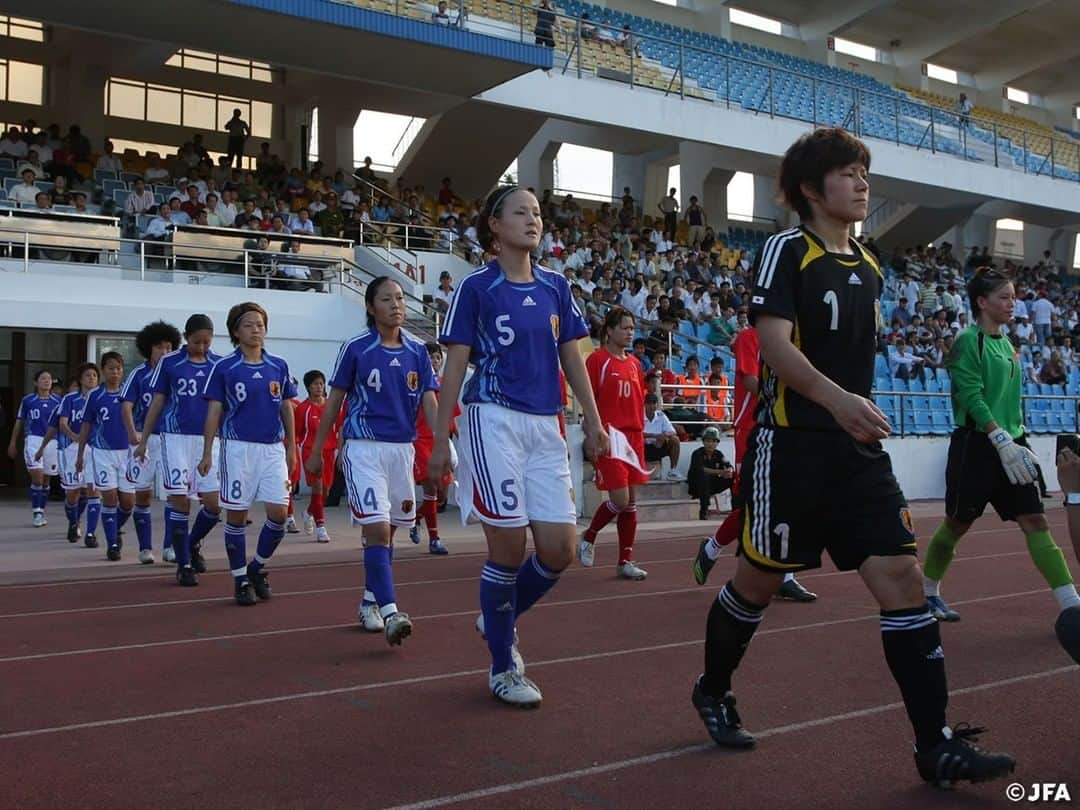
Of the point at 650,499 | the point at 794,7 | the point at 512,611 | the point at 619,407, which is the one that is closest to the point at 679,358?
the point at 650,499

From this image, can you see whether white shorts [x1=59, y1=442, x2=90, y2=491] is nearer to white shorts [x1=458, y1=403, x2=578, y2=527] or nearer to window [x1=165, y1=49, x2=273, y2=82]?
white shorts [x1=458, y1=403, x2=578, y2=527]

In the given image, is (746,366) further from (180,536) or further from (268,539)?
(180,536)

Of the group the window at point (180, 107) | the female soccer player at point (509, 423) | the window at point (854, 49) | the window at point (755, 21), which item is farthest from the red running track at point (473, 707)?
the window at point (854, 49)

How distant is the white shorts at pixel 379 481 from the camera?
265 inches

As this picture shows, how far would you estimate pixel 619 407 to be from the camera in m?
9.67

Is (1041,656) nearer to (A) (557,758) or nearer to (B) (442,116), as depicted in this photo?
(A) (557,758)

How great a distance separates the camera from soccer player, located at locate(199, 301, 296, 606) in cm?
819

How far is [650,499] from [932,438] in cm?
730

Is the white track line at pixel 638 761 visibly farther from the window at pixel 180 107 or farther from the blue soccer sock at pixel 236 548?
the window at pixel 180 107

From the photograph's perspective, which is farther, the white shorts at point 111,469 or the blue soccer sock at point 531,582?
the white shorts at point 111,469

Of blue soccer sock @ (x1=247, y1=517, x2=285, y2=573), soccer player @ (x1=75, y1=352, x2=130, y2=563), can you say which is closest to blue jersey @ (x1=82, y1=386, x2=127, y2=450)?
soccer player @ (x1=75, y1=352, x2=130, y2=563)

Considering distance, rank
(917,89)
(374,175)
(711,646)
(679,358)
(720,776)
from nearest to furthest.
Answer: (720,776)
(711,646)
(679,358)
(374,175)
(917,89)

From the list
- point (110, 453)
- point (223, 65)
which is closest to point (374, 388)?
point (110, 453)

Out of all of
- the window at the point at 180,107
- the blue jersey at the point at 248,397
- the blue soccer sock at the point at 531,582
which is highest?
the window at the point at 180,107
